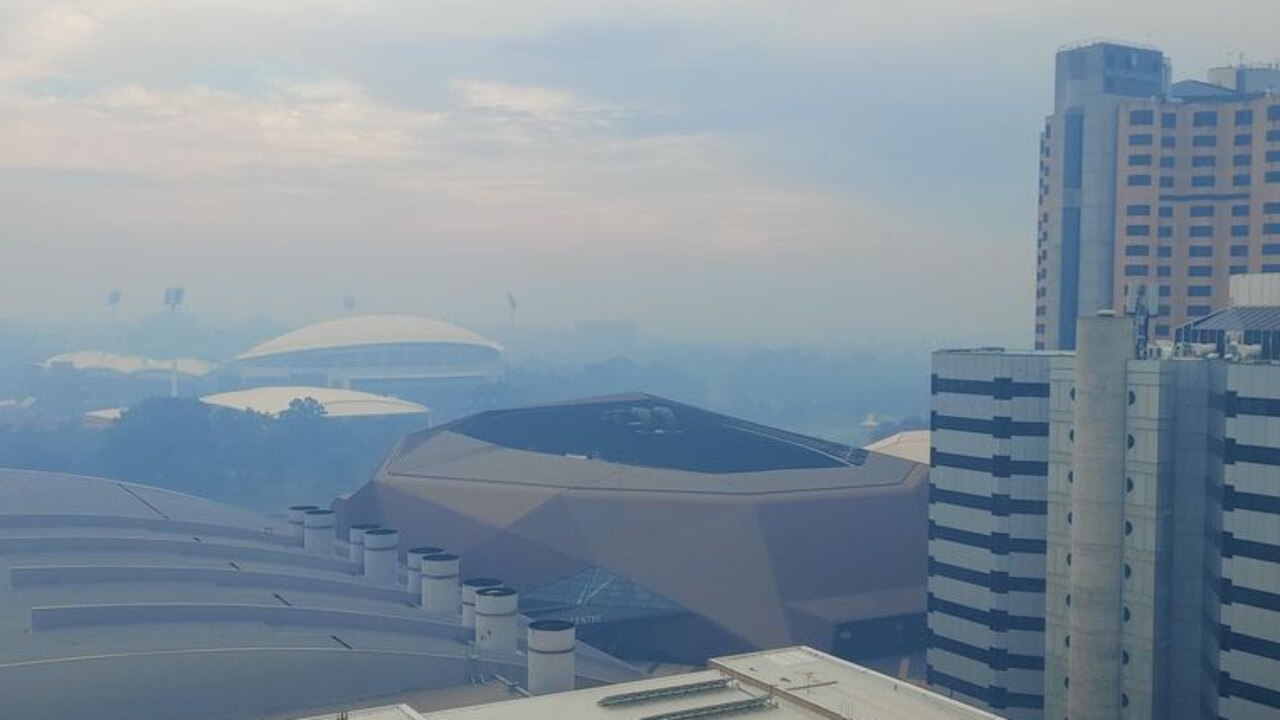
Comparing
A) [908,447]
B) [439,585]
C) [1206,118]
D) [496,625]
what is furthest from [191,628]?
[1206,118]

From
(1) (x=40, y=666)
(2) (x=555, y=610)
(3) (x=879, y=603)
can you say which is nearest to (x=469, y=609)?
(2) (x=555, y=610)

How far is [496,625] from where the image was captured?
67.3m

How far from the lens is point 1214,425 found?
5303 cm

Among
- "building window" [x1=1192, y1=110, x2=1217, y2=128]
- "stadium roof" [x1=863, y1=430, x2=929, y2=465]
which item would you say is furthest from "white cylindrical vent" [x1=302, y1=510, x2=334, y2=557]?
"building window" [x1=1192, y1=110, x2=1217, y2=128]

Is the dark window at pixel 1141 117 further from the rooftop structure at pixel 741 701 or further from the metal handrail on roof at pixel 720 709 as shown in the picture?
the metal handrail on roof at pixel 720 709

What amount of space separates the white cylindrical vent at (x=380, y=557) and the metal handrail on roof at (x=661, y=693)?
41.2 m

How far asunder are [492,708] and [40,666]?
75.0ft

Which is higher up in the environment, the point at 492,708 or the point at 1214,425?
the point at 1214,425

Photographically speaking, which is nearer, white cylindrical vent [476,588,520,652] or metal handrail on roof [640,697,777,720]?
metal handrail on roof [640,697,777,720]

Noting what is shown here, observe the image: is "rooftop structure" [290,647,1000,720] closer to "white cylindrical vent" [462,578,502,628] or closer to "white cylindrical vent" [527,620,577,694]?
"white cylindrical vent" [527,620,577,694]

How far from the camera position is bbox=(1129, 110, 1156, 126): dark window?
113312 mm

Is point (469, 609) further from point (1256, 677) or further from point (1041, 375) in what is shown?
point (1256, 677)

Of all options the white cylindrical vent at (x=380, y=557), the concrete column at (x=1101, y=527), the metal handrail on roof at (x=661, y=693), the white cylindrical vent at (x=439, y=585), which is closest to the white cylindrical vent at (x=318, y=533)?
the white cylindrical vent at (x=380, y=557)

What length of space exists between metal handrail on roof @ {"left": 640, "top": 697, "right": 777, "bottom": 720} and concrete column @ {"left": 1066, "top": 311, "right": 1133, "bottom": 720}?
56.3 feet
